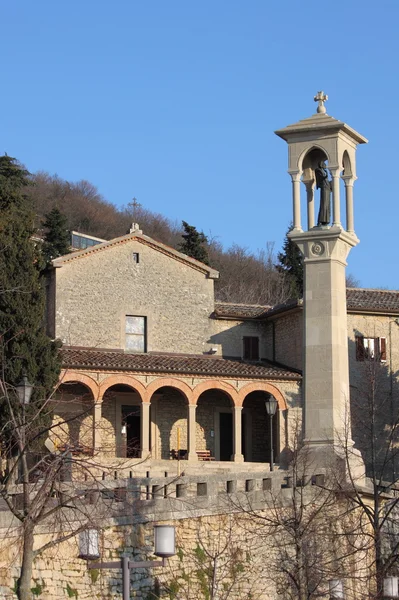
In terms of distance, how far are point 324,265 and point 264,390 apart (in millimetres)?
18683

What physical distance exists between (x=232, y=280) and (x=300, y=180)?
5921 centimetres

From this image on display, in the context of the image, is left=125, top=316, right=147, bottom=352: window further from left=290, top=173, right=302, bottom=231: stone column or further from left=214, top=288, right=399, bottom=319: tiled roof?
left=290, top=173, right=302, bottom=231: stone column

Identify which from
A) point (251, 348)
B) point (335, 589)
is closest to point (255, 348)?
point (251, 348)

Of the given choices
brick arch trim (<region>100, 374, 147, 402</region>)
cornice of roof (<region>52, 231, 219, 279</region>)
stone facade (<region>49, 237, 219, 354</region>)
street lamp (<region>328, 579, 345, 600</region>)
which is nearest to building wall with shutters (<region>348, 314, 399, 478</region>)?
stone facade (<region>49, 237, 219, 354</region>)

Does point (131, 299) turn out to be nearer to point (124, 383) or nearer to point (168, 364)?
point (168, 364)

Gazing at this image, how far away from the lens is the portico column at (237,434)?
5007cm

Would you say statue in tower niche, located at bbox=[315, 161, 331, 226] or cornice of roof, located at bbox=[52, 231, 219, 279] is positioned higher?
cornice of roof, located at bbox=[52, 231, 219, 279]

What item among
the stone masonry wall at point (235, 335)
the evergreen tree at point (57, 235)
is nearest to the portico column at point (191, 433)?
the stone masonry wall at point (235, 335)

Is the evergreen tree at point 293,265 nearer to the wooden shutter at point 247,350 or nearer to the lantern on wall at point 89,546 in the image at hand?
the wooden shutter at point 247,350

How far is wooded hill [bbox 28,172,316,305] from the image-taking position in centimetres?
8624

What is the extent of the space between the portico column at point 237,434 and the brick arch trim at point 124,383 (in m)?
3.58

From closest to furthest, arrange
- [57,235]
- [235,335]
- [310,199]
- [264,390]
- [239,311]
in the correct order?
A: [310,199]
[264,390]
[235,335]
[239,311]
[57,235]

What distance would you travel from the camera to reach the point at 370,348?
53.3 m

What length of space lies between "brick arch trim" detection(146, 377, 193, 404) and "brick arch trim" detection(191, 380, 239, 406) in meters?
0.22
